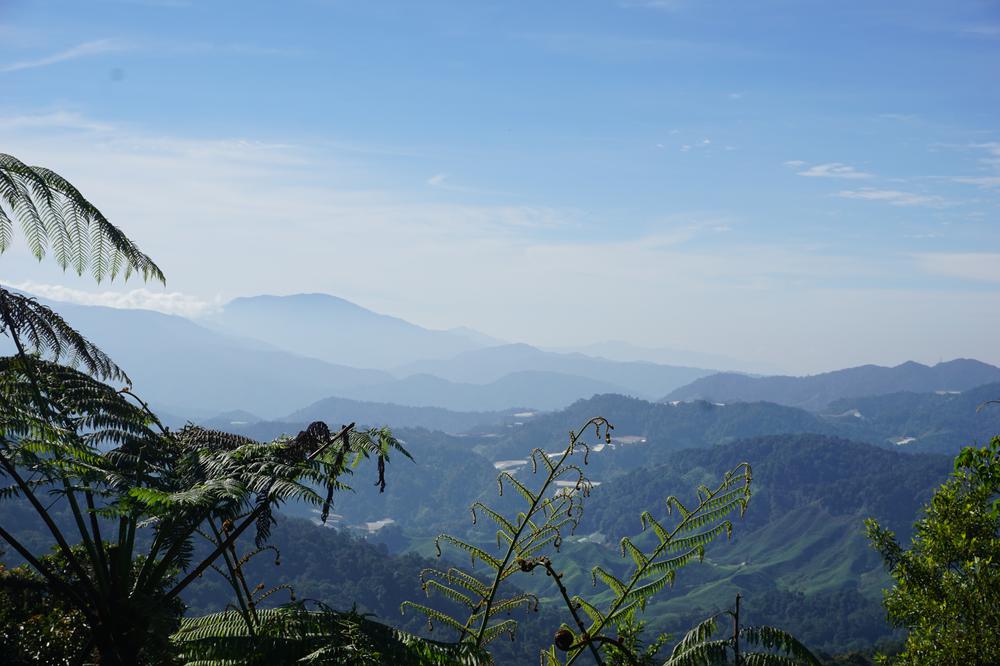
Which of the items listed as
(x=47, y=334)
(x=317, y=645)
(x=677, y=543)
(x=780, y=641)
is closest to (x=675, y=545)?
(x=677, y=543)

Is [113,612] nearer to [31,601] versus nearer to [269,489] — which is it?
[269,489]

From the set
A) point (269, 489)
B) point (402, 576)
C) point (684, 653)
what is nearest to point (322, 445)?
point (269, 489)


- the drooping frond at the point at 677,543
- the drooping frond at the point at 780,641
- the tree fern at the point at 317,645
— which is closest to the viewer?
the drooping frond at the point at 780,641

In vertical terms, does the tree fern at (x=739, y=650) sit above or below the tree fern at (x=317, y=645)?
above

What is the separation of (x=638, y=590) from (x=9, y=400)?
203 inches

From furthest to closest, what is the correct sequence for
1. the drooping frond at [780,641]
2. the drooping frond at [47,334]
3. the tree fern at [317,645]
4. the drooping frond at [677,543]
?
1. the drooping frond at [47,334]
2. the drooping frond at [677,543]
3. the tree fern at [317,645]
4. the drooping frond at [780,641]

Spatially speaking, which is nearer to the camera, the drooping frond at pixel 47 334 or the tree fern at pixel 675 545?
the tree fern at pixel 675 545

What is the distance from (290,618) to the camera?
529cm

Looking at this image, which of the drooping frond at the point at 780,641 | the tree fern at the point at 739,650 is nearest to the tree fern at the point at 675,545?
the tree fern at the point at 739,650

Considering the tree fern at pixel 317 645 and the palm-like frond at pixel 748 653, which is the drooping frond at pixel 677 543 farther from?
the tree fern at pixel 317 645

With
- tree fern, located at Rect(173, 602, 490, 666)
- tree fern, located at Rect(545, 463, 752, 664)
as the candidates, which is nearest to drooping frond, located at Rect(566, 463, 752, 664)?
tree fern, located at Rect(545, 463, 752, 664)

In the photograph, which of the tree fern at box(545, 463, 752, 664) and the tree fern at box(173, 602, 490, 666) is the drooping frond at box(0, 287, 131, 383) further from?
the tree fern at box(545, 463, 752, 664)

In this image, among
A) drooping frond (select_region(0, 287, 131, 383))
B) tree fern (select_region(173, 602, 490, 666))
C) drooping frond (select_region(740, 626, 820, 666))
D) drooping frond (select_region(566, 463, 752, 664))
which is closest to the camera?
drooping frond (select_region(740, 626, 820, 666))

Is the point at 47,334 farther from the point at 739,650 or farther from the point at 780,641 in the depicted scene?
the point at 780,641
